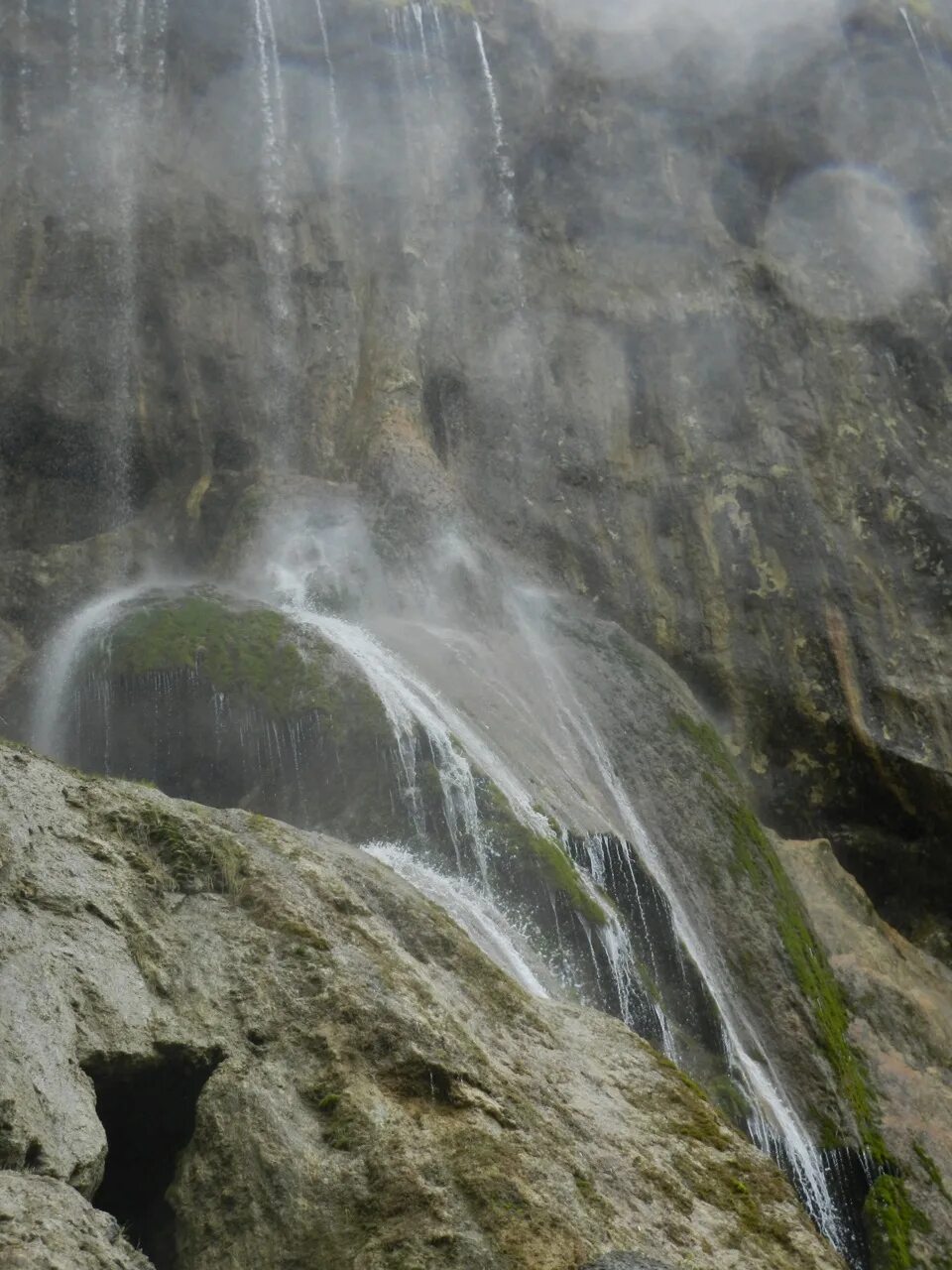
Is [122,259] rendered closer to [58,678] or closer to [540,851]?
[58,678]

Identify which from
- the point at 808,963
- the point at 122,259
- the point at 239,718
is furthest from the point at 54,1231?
the point at 122,259

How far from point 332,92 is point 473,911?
20.3 m

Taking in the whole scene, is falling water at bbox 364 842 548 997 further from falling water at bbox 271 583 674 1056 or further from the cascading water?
falling water at bbox 271 583 674 1056

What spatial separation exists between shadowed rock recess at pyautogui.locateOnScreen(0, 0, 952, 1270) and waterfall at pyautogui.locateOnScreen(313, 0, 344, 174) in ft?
0.36

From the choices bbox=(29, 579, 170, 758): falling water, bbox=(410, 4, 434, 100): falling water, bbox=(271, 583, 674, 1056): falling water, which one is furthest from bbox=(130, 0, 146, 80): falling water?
bbox=(271, 583, 674, 1056): falling water

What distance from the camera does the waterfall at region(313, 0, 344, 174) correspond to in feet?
80.5

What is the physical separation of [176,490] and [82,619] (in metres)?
4.49

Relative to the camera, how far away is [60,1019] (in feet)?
15.4

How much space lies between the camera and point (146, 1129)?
5.15 metres

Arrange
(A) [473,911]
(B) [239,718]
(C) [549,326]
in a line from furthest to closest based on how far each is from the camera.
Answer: (C) [549,326]
(B) [239,718]
(A) [473,911]

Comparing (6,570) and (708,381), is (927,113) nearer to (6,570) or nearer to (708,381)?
(708,381)

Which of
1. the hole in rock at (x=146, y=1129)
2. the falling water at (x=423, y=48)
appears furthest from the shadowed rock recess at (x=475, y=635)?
the falling water at (x=423, y=48)

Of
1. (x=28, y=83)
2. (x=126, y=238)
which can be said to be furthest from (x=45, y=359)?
(x=28, y=83)

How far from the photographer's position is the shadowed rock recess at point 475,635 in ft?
16.7
